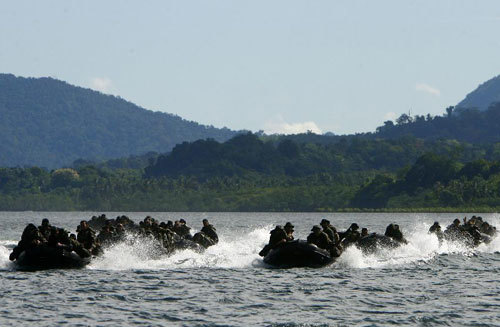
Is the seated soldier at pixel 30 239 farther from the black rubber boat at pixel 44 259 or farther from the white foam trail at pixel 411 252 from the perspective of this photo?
the white foam trail at pixel 411 252

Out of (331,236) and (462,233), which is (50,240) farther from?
(462,233)

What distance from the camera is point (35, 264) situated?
40.9 m

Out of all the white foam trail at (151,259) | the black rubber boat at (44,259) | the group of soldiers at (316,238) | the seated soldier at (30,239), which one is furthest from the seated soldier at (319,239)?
the seated soldier at (30,239)

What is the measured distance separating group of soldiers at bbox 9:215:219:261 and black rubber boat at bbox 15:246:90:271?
216 mm

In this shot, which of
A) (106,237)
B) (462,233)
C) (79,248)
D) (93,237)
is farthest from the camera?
(462,233)

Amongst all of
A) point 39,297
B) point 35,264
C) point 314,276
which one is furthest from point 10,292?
point 314,276

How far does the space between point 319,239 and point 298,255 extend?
1.61m

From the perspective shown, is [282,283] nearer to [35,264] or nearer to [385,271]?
[385,271]

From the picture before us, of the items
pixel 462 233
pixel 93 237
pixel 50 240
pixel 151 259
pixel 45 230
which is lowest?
pixel 151 259

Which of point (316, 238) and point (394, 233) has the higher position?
point (394, 233)

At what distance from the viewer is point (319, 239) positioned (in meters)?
43.2

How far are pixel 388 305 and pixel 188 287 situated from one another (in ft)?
27.2

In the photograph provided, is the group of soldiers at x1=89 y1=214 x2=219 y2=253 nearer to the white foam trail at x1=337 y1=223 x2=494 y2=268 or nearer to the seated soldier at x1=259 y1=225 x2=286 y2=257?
the seated soldier at x1=259 y1=225 x2=286 y2=257

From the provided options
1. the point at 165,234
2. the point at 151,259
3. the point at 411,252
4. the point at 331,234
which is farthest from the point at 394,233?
the point at 151,259
